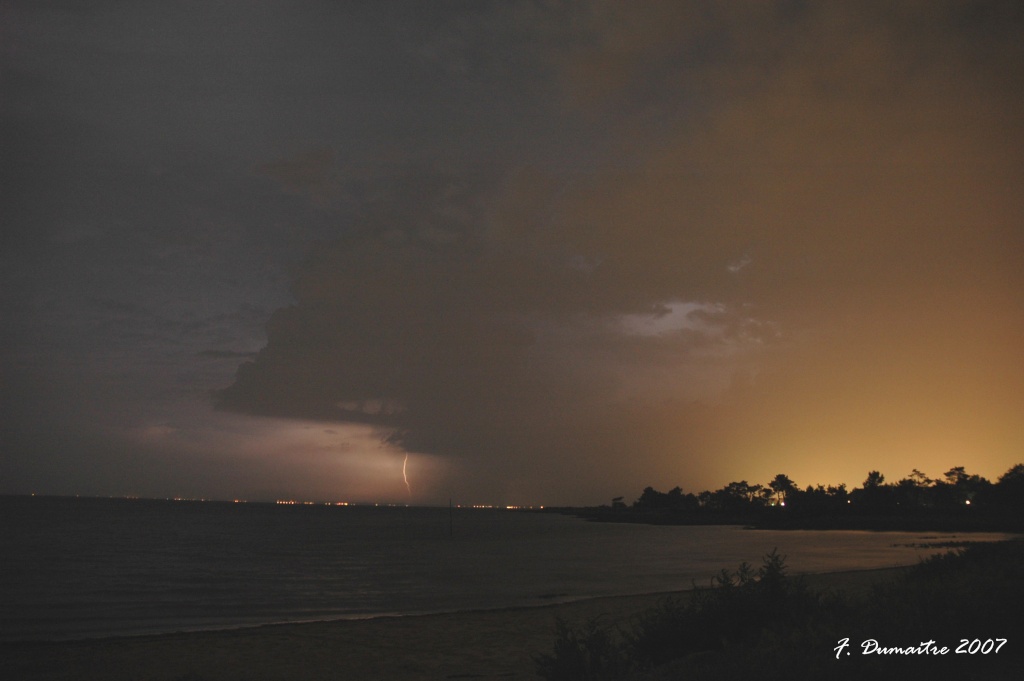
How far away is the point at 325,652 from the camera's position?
17.7 m

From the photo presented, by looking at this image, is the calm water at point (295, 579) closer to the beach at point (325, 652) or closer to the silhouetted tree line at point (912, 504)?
the beach at point (325, 652)

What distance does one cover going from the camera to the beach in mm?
15312

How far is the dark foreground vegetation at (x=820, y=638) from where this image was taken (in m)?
7.77

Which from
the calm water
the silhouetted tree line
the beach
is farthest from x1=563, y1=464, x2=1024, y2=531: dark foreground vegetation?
the beach

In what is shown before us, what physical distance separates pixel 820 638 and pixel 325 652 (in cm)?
1357

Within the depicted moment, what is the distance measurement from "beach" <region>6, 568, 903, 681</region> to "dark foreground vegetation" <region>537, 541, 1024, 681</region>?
3669 millimetres

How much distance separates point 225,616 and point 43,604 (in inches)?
357

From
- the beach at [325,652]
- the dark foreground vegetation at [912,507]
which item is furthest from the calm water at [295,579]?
the dark foreground vegetation at [912,507]

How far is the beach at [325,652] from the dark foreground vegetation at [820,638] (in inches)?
144

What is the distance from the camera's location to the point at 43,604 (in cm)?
2762

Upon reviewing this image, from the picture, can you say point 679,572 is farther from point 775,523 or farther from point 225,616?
point 775,523

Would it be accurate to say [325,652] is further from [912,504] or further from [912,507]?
[912,504]

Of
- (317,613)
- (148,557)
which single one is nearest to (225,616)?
(317,613)

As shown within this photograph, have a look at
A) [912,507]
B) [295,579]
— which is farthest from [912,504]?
[295,579]
